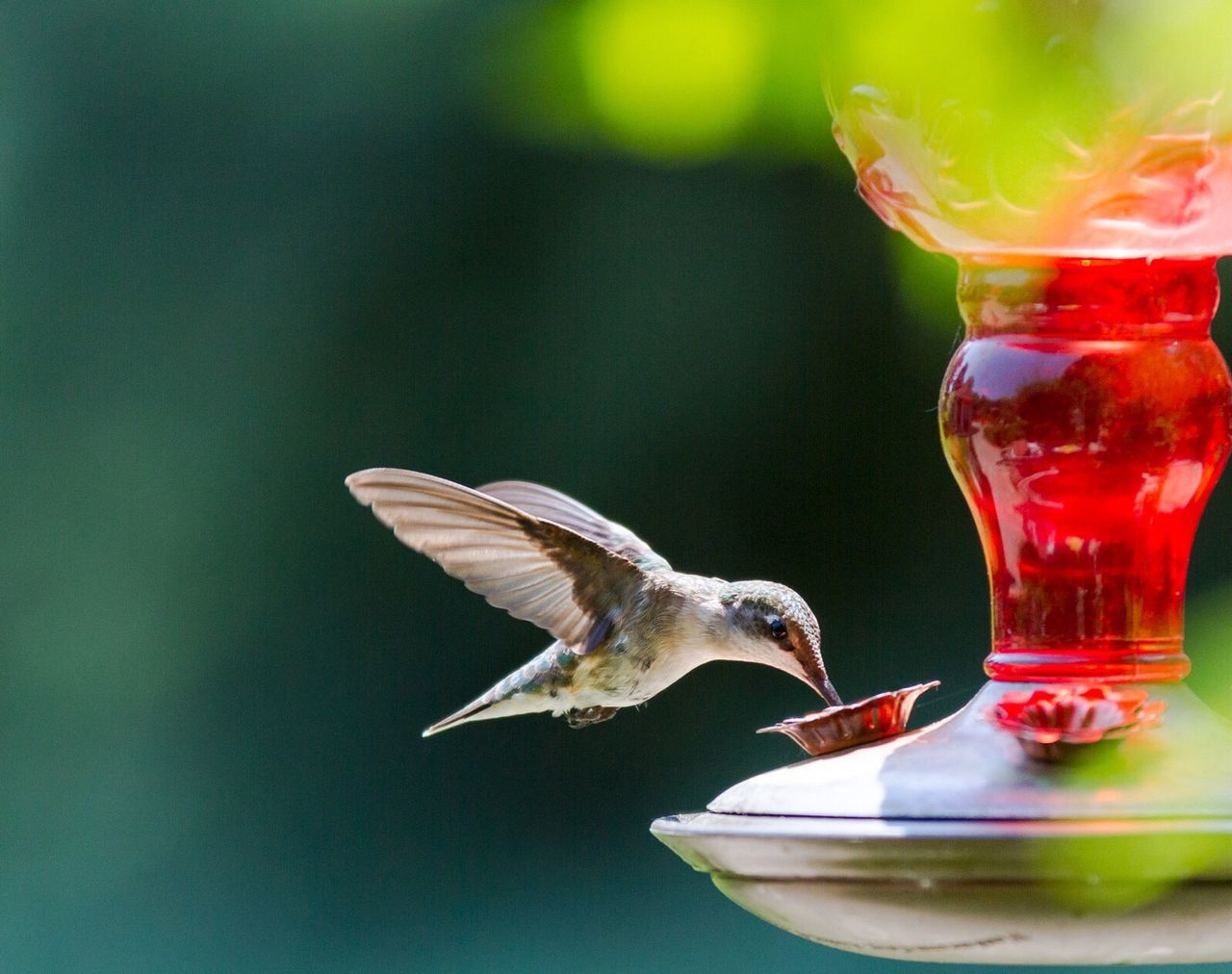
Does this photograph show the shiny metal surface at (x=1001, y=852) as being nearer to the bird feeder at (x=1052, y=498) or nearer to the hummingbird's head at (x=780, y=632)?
the bird feeder at (x=1052, y=498)

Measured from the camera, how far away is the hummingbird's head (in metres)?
1.98

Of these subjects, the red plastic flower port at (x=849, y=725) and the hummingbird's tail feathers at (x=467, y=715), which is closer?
the red plastic flower port at (x=849, y=725)

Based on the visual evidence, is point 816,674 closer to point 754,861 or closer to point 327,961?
point 754,861

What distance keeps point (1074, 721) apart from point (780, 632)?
906mm

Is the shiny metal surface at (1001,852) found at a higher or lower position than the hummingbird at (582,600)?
lower

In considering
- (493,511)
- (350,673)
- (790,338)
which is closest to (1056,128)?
(493,511)

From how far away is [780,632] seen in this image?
6.57 ft

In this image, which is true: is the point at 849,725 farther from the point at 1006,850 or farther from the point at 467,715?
the point at 467,715

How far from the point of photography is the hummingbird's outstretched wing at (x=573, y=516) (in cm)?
234

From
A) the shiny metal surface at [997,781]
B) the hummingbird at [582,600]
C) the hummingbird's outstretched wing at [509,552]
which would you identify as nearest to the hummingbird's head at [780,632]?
the hummingbird at [582,600]

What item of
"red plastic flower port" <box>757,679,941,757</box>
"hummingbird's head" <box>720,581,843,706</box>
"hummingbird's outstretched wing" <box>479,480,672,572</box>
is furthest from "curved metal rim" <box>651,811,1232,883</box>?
"hummingbird's outstretched wing" <box>479,480,672,572</box>

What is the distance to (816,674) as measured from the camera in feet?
6.48

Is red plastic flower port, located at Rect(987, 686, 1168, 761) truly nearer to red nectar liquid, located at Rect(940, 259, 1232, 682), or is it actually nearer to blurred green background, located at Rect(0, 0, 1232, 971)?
red nectar liquid, located at Rect(940, 259, 1232, 682)

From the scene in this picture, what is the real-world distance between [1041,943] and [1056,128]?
1.79 ft
